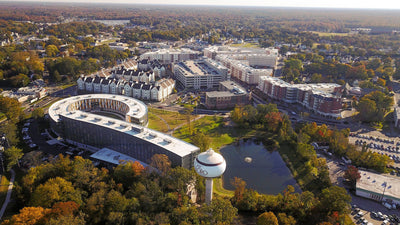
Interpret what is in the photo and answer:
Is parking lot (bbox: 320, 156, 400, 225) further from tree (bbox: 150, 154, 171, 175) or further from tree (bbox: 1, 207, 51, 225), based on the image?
tree (bbox: 1, 207, 51, 225)

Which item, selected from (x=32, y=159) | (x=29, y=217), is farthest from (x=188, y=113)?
(x=29, y=217)

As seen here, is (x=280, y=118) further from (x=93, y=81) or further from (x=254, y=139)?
(x=93, y=81)

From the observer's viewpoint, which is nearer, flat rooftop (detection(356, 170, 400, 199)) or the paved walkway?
the paved walkway

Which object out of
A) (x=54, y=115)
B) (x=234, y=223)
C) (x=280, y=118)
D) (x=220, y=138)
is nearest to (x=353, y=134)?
(x=280, y=118)

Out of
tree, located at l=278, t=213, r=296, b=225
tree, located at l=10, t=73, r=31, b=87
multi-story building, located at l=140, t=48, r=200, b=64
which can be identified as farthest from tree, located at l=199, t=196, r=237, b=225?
multi-story building, located at l=140, t=48, r=200, b=64

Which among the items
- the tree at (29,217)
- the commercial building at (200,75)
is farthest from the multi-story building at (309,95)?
the tree at (29,217)

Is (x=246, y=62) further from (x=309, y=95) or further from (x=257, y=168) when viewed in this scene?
(x=257, y=168)
